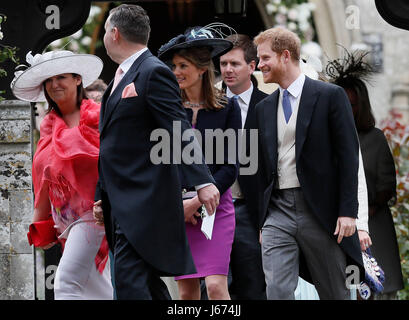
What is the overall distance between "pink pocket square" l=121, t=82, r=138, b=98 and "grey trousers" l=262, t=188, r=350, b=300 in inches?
43.7

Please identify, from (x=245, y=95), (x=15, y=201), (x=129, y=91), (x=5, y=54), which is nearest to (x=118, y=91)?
(x=129, y=91)

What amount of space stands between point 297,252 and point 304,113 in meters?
0.75

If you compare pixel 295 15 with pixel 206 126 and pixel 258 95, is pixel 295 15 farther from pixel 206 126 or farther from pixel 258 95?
pixel 206 126

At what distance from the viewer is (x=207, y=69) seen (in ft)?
21.7

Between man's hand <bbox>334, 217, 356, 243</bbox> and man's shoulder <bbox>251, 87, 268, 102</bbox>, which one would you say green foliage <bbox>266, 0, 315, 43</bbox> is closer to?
man's shoulder <bbox>251, 87, 268, 102</bbox>

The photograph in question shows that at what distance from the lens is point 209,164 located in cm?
652

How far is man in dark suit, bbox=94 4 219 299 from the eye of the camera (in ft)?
17.9

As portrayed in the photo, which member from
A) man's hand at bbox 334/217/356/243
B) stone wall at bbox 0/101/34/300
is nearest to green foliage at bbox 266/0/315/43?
stone wall at bbox 0/101/34/300

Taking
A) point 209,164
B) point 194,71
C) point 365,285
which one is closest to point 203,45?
point 194,71

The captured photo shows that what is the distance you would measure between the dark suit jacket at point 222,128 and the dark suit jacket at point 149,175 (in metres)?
0.89

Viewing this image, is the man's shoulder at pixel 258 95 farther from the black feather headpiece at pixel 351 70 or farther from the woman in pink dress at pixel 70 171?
the woman in pink dress at pixel 70 171
